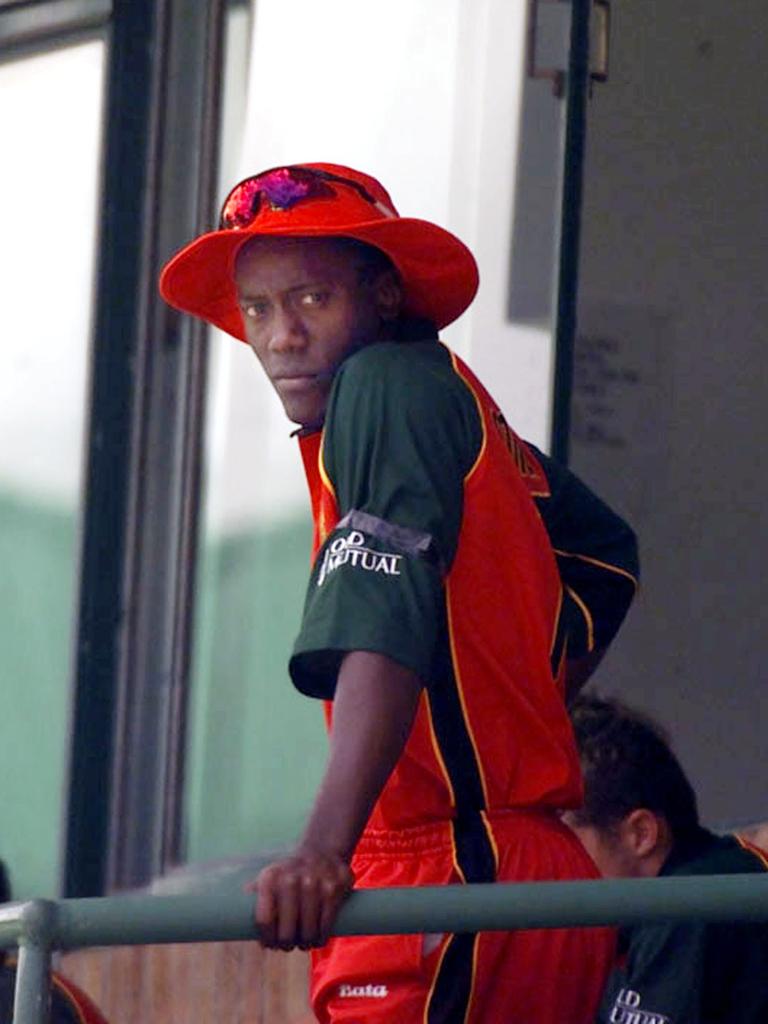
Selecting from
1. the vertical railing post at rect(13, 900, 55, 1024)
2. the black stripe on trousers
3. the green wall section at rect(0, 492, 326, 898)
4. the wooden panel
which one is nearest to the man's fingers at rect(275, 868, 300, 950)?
the vertical railing post at rect(13, 900, 55, 1024)

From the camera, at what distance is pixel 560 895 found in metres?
2.53

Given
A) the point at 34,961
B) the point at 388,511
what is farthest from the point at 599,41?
the point at 34,961

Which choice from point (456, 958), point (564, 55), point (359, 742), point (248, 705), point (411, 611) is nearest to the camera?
point (359, 742)

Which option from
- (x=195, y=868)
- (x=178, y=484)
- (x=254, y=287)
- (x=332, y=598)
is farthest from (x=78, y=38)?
(x=332, y=598)

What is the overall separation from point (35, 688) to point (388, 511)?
11.2 feet

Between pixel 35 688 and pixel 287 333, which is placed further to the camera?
pixel 35 688

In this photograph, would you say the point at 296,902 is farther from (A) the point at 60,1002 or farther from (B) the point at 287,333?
(A) the point at 60,1002

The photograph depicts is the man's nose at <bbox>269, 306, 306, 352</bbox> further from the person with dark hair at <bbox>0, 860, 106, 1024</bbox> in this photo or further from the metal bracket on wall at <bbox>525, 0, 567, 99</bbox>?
the metal bracket on wall at <bbox>525, 0, 567, 99</bbox>

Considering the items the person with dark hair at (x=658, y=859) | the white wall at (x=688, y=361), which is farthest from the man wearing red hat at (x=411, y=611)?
the white wall at (x=688, y=361)

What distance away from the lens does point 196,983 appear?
529cm

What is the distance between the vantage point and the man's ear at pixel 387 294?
2998 millimetres

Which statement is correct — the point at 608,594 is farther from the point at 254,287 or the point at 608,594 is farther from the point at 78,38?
the point at 78,38

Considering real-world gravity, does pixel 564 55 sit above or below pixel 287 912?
above

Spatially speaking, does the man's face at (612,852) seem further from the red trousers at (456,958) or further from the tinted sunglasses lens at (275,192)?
the tinted sunglasses lens at (275,192)
